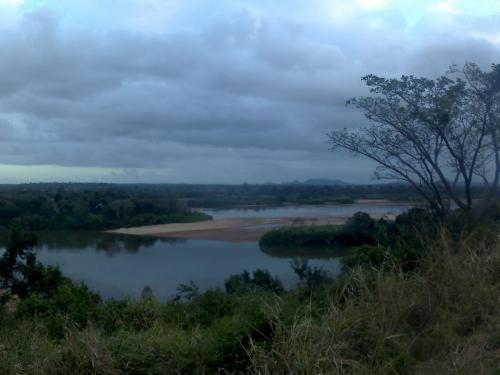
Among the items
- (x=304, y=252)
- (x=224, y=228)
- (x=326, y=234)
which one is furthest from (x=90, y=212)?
(x=326, y=234)

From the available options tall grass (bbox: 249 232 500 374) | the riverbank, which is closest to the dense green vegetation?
tall grass (bbox: 249 232 500 374)

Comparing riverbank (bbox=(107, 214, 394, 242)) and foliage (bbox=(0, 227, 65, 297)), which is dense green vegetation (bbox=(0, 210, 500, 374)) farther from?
riverbank (bbox=(107, 214, 394, 242))

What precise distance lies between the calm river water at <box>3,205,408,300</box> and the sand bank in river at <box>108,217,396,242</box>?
2.11 feet

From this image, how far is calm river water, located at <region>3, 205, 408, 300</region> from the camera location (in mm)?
16078

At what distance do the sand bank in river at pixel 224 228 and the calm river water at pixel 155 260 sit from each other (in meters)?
0.64

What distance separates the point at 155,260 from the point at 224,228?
16.7 ft

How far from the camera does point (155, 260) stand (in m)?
20.6

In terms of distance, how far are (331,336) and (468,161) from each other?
7517 millimetres

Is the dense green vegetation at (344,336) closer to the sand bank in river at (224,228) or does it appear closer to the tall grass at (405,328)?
the tall grass at (405,328)

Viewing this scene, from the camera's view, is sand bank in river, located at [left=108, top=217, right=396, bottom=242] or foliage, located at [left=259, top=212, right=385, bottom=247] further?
sand bank in river, located at [left=108, top=217, right=396, bottom=242]

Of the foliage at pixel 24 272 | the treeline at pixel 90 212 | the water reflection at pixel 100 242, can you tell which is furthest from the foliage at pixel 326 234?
the foliage at pixel 24 272

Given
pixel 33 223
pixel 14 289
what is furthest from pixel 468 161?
pixel 33 223

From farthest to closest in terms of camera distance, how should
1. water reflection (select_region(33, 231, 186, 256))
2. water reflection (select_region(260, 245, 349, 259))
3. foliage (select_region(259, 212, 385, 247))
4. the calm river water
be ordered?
water reflection (select_region(33, 231, 186, 256)), foliage (select_region(259, 212, 385, 247)), water reflection (select_region(260, 245, 349, 259)), the calm river water

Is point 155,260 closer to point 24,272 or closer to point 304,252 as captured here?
point 304,252
